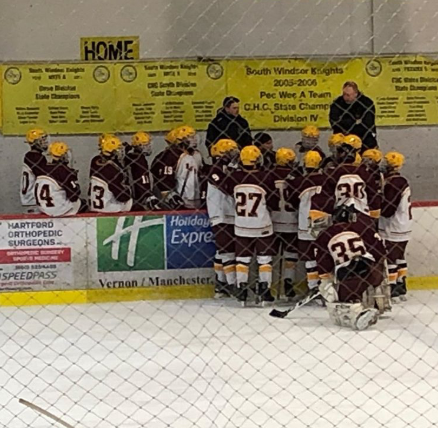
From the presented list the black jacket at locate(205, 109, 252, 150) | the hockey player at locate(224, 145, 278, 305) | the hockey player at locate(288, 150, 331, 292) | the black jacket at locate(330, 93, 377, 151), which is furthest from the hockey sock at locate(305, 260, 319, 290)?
the black jacket at locate(205, 109, 252, 150)

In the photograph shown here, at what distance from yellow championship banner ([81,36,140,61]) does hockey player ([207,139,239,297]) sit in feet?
6.48

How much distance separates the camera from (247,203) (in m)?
7.84

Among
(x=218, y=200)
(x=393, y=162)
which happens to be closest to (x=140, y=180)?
(x=218, y=200)

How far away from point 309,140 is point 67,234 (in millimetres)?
2153

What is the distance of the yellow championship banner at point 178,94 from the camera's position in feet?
31.6

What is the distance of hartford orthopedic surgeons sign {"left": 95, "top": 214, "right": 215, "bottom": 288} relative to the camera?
823 cm

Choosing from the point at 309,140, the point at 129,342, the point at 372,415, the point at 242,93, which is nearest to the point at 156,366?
the point at 129,342

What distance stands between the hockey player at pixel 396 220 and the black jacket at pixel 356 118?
41cm

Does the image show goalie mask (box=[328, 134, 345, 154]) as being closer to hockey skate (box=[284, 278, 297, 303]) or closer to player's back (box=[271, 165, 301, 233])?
player's back (box=[271, 165, 301, 233])

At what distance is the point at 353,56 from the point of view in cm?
977

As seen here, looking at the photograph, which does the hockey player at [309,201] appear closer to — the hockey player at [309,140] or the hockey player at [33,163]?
the hockey player at [309,140]

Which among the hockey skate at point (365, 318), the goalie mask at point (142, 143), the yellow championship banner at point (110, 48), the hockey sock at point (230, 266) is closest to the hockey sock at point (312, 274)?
the hockey sock at point (230, 266)

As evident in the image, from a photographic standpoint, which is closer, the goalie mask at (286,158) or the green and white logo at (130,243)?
the goalie mask at (286,158)

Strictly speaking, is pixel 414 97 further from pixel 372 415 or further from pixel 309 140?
pixel 372 415
